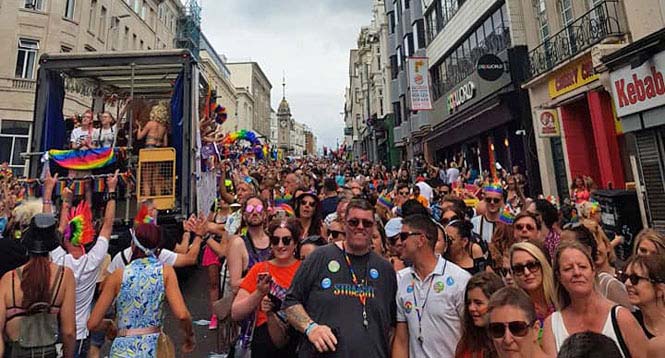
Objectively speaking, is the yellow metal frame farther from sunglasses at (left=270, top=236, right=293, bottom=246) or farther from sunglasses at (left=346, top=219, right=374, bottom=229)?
sunglasses at (left=346, top=219, right=374, bottom=229)

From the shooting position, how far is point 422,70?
837 inches

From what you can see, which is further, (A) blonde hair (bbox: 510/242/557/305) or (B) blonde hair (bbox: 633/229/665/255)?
(B) blonde hair (bbox: 633/229/665/255)

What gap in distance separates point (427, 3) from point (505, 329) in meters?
26.1

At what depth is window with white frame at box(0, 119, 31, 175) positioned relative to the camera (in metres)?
21.5

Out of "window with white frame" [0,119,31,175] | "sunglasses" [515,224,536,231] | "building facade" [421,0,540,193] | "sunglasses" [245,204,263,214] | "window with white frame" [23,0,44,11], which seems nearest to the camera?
"sunglasses" [245,204,263,214]

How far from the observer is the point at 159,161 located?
748 cm

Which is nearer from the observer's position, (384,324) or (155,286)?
(384,324)

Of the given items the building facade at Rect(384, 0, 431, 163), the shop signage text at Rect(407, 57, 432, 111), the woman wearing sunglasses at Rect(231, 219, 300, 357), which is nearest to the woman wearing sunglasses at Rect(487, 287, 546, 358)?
the woman wearing sunglasses at Rect(231, 219, 300, 357)

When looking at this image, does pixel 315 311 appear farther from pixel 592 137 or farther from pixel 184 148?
pixel 592 137

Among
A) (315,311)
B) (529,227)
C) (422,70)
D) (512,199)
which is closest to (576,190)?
(512,199)

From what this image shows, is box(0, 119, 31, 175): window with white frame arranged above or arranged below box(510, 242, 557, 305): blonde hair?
above

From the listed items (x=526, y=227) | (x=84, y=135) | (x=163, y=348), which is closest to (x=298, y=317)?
(x=163, y=348)

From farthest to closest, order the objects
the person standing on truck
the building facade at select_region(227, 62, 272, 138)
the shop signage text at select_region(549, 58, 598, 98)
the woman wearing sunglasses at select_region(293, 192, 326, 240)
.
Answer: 1. the building facade at select_region(227, 62, 272, 138)
2. the shop signage text at select_region(549, 58, 598, 98)
3. the person standing on truck
4. the woman wearing sunglasses at select_region(293, 192, 326, 240)

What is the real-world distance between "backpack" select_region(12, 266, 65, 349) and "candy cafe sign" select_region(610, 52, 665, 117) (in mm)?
11662
